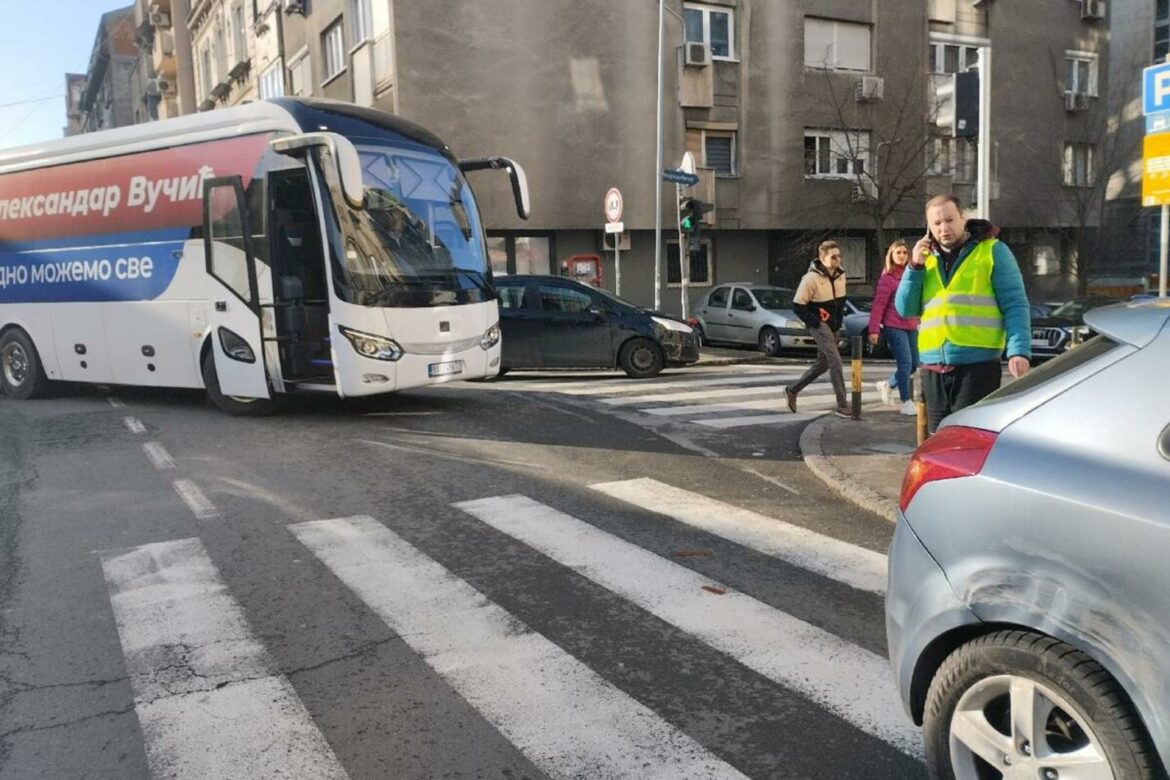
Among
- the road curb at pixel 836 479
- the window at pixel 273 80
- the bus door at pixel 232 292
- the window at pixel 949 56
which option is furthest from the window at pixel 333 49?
the road curb at pixel 836 479

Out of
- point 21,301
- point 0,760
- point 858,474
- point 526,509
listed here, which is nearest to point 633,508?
point 526,509

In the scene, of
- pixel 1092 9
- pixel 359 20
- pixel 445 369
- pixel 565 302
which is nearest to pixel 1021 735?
pixel 445 369

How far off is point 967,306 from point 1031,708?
3.25m

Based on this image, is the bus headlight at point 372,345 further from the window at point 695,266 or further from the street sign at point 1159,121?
A: the window at point 695,266

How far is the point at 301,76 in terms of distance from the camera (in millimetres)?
28578

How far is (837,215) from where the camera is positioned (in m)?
26.0

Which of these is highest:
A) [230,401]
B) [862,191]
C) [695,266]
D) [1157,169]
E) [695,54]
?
[695,54]

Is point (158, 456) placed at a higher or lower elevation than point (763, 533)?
higher

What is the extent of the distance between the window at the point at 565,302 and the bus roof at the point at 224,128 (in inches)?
168

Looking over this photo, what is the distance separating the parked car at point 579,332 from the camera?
14.4 m

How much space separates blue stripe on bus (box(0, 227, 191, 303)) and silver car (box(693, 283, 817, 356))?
10265 millimetres

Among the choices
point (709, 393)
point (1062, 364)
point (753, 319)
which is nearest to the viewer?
point (1062, 364)

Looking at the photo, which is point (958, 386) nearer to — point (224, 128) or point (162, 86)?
point (224, 128)

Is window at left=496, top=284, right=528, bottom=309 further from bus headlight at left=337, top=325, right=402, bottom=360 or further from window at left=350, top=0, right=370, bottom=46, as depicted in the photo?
window at left=350, top=0, right=370, bottom=46
